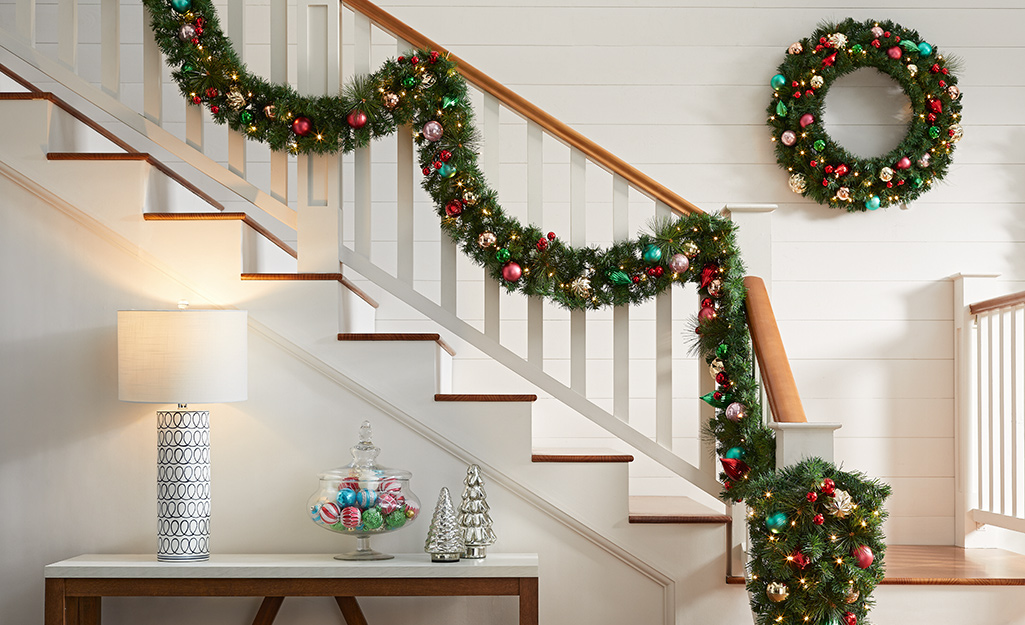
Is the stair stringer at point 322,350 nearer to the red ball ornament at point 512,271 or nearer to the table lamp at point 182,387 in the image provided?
the table lamp at point 182,387

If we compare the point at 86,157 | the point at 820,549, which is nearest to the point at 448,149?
the point at 86,157

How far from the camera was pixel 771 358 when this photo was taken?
2354 mm

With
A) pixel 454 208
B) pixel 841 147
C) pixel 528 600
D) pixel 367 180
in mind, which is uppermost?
pixel 841 147

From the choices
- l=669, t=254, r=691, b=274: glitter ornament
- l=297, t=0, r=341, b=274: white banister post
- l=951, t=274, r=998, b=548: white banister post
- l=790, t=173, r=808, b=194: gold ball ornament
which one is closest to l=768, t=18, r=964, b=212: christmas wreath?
l=790, t=173, r=808, b=194: gold ball ornament

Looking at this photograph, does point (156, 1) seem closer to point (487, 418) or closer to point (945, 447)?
point (487, 418)

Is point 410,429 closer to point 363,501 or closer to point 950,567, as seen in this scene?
point 363,501

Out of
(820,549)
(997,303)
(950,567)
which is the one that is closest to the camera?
(820,549)

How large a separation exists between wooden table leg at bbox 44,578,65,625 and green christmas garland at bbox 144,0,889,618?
1396mm

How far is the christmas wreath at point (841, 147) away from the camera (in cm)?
356

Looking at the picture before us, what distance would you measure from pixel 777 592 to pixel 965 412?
191 cm

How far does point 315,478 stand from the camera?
8.38ft

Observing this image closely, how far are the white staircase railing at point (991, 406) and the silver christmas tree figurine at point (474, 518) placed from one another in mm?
2019

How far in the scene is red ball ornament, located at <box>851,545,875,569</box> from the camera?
2.08m

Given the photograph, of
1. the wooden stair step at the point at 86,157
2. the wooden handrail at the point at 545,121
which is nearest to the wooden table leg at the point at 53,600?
the wooden stair step at the point at 86,157
